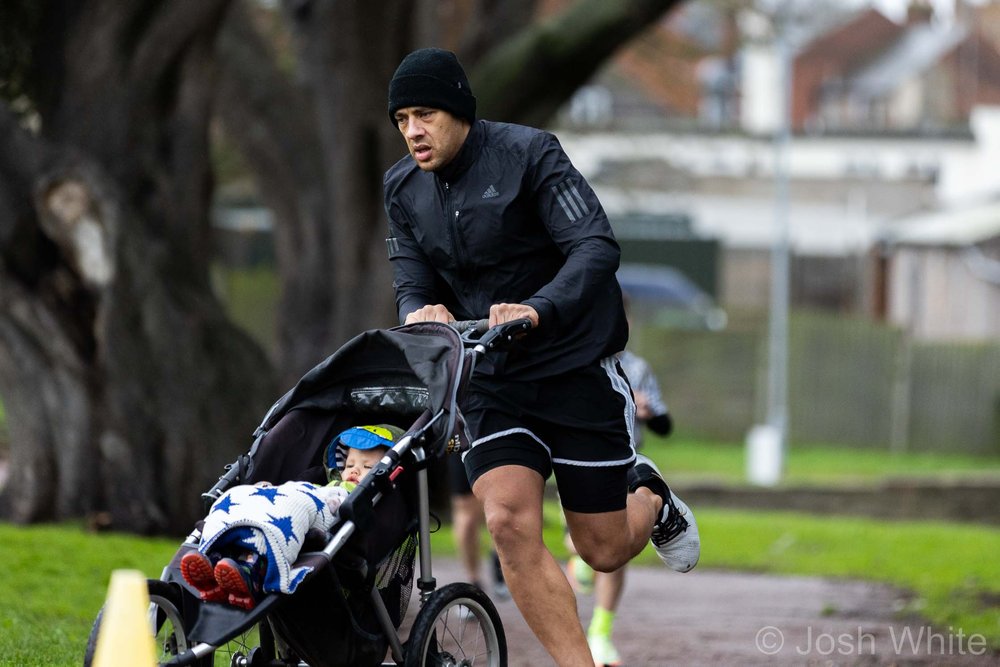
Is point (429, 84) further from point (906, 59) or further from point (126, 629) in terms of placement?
point (906, 59)

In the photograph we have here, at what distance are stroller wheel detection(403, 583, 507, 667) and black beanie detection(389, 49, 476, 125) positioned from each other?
162 cm

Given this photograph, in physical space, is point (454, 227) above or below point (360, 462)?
above

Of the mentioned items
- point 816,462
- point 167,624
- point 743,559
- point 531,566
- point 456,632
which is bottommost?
point 816,462

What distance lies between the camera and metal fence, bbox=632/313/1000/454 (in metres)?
26.5

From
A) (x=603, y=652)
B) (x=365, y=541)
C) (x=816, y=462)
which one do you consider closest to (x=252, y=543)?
(x=365, y=541)

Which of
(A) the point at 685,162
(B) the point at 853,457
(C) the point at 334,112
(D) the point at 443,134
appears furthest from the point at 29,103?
(A) the point at 685,162

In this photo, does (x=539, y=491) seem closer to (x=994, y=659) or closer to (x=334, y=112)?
(x=994, y=659)

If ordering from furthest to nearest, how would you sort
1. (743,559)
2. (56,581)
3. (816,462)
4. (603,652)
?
(816,462)
(743,559)
(56,581)
(603,652)

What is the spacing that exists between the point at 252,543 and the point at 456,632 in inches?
41.1

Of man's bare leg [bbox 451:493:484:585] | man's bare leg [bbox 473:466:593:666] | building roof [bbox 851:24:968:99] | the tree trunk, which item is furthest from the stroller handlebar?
building roof [bbox 851:24:968:99]

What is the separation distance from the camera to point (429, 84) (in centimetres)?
580

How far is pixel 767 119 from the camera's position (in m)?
63.4

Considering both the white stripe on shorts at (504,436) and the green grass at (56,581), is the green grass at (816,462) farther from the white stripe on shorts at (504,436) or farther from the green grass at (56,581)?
the white stripe on shorts at (504,436)

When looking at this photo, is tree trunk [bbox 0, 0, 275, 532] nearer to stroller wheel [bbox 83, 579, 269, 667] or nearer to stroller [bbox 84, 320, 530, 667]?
stroller [bbox 84, 320, 530, 667]
